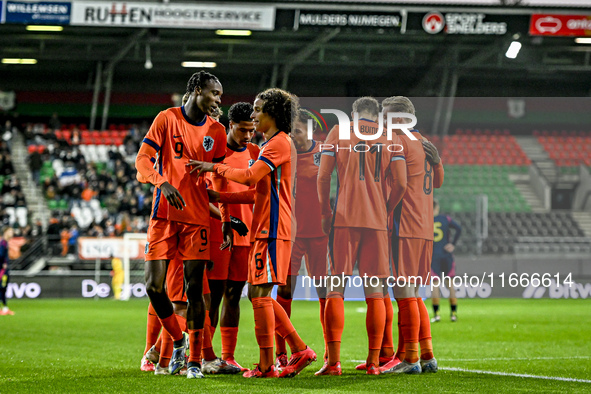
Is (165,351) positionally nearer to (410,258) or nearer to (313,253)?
(313,253)

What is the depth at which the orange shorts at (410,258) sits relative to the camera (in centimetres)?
638

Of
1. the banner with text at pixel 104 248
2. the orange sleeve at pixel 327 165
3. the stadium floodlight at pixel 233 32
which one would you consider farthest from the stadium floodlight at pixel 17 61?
the orange sleeve at pixel 327 165

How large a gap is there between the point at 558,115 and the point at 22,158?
19022 mm

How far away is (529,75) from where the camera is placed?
27.2m

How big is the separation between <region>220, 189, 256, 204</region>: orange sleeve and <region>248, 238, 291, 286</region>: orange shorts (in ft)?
1.13

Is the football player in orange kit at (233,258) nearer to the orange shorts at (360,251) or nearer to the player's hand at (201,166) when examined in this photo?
the player's hand at (201,166)

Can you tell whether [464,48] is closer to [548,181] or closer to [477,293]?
[477,293]

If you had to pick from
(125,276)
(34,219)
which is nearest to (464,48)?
(125,276)

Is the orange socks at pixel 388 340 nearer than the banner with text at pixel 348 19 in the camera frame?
Yes

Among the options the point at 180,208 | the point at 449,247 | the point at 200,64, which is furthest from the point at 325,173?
the point at 200,64

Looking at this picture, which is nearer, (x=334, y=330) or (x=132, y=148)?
(x=334, y=330)

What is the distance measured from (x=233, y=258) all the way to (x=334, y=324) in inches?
42.2

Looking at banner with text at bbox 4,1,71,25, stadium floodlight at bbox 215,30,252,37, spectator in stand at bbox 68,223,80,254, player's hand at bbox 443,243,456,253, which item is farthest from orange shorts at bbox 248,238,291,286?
stadium floodlight at bbox 215,30,252,37

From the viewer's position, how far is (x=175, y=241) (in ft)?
19.3
